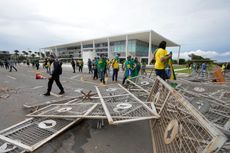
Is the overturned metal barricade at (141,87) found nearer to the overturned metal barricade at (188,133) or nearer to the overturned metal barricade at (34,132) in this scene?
the overturned metal barricade at (188,133)

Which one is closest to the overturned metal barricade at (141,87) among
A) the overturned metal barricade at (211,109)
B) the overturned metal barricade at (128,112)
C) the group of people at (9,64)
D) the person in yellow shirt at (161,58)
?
the person in yellow shirt at (161,58)

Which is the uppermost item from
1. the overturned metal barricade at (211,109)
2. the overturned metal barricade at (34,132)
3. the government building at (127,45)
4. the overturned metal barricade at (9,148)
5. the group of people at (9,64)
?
the government building at (127,45)

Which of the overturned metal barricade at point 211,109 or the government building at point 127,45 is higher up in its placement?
the government building at point 127,45

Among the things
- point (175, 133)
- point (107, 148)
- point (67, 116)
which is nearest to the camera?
point (175, 133)

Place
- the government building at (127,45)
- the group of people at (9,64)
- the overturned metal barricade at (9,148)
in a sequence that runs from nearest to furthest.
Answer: the overturned metal barricade at (9,148) < the group of people at (9,64) < the government building at (127,45)

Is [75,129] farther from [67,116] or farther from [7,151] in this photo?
[7,151]

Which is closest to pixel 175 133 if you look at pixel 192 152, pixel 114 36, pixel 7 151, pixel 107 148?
pixel 192 152

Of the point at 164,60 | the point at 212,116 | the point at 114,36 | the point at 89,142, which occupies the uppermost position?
Answer: the point at 114,36

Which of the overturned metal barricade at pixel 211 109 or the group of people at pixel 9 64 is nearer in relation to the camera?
the overturned metal barricade at pixel 211 109

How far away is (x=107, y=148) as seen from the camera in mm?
2525

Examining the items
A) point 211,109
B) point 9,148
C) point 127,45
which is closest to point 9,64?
point 9,148

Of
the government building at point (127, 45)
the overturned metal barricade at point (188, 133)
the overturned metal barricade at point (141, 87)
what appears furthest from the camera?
the government building at point (127, 45)

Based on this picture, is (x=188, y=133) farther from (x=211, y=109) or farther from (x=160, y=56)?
(x=160, y=56)

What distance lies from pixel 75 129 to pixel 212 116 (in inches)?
133
